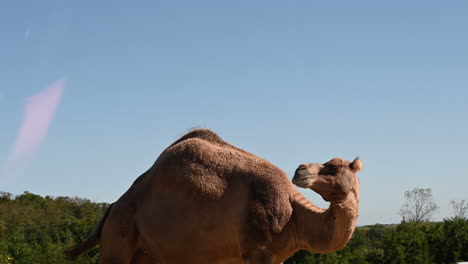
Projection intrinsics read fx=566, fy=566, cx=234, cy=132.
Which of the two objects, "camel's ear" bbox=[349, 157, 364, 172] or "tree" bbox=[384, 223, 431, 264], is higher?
"tree" bbox=[384, 223, 431, 264]

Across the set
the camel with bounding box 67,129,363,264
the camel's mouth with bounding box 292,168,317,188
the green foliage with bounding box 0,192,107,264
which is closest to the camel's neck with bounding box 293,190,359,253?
the camel with bounding box 67,129,363,264

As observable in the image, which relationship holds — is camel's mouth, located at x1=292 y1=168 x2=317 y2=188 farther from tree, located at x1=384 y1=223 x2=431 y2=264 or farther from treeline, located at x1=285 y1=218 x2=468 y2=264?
tree, located at x1=384 y1=223 x2=431 y2=264

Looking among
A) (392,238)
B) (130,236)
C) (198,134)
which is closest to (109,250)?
(130,236)

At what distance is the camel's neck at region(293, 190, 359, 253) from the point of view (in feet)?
25.2

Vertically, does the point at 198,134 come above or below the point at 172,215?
above

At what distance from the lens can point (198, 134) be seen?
367 inches

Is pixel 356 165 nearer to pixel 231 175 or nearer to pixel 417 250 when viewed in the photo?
pixel 231 175

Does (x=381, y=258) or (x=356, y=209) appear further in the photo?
(x=381, y=258)

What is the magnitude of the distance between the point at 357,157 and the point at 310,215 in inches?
42.4

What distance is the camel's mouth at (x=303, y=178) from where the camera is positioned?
7539 millimetres

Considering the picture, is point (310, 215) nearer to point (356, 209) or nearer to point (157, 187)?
point (356, 209)

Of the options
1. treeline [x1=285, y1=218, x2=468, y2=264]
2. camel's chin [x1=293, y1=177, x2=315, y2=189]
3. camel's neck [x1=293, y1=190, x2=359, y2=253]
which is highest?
treeline [x1=285, y1=218, x2=468, y2=264]

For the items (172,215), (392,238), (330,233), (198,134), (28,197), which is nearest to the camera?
(330,233)

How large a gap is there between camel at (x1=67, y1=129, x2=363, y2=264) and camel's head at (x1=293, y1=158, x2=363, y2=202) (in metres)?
0.01
